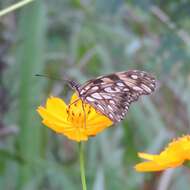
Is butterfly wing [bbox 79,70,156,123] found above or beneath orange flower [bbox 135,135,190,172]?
above

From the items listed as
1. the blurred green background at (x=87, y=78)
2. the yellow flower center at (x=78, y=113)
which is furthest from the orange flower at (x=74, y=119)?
the blurred green background at (x=87, y=78)

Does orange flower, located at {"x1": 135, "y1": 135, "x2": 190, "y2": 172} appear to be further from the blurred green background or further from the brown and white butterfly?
the blurred green background

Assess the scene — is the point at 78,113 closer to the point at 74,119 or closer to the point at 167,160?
the point at 74,119

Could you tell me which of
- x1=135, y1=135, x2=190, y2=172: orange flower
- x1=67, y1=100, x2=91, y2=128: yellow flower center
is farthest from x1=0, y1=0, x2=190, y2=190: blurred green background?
x1=135, y1=135, x2=190, y2=172: orange flower

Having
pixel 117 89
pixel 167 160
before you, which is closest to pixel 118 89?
pixel 117 89

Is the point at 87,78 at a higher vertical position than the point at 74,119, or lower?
higher

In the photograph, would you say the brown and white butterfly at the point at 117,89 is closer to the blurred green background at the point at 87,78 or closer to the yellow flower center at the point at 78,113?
the yellow flower center at the point at 78,113
